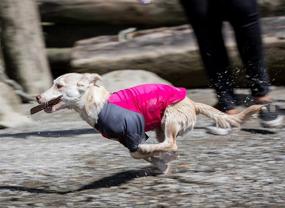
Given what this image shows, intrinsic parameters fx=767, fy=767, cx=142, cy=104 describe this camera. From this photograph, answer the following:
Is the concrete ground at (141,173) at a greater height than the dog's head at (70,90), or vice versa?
the dog's head at (70,90)

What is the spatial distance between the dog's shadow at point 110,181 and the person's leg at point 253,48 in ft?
4.40

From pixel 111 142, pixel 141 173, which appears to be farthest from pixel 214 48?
pixel 141 173

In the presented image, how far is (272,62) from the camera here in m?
7.72

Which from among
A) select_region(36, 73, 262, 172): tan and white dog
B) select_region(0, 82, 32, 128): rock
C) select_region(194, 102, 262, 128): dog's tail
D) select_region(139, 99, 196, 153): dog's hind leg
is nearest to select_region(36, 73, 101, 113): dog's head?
select_region(36, 73, 262, 172): tan and white dog

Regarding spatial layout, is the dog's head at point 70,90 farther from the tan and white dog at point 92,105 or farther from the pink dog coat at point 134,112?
the pink dog coat at point 134,112

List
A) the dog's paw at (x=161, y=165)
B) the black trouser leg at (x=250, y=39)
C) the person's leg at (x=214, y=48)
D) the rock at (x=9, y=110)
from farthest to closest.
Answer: the rock at (x=9, y=110) → the person's leg at (x=214, y=48) → the black trouser leg at (x=250, y=39) → the dog's paw at (x=161, y=165)

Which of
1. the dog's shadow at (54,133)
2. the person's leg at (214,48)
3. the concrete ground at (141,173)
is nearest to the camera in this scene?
the concrete ground at (141,173)

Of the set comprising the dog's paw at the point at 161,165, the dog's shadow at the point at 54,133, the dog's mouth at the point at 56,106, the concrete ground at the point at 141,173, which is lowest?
the dog's shadow at the point at 54,133

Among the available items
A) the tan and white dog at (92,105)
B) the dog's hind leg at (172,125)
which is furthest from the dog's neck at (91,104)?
the dog's hind leg at (172,125)

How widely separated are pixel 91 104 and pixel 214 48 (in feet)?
5.87

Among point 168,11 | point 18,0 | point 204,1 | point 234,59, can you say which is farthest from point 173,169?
point 168,11

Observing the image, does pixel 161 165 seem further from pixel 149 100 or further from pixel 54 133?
pixel 54 133

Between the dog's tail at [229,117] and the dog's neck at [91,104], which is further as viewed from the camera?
the dog's tail at [229,117]

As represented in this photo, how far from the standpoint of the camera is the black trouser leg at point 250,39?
5.41 m
